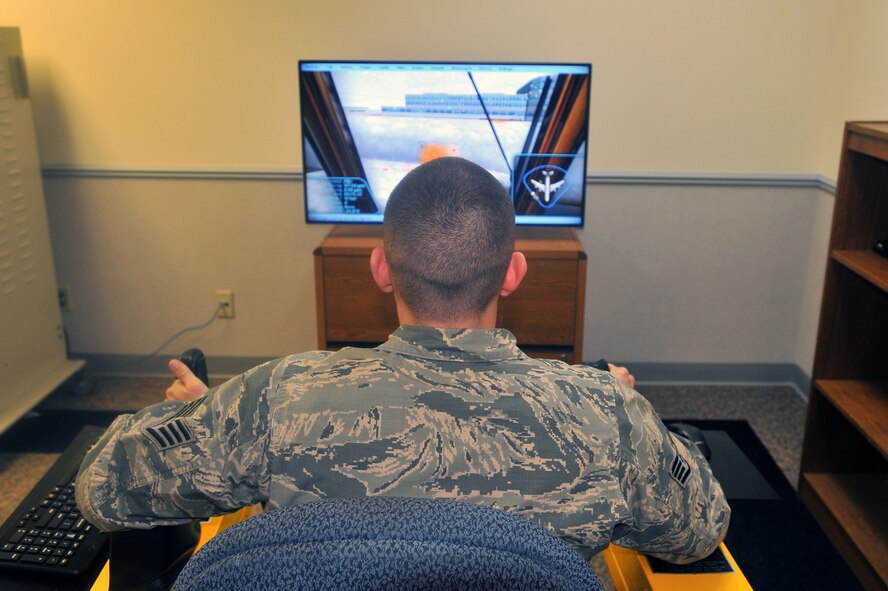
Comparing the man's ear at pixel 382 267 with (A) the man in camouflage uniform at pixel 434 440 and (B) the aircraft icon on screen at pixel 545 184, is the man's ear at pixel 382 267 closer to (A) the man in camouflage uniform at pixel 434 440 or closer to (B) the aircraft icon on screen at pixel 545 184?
(A) the man in camouflage uniform at pixel 434 440

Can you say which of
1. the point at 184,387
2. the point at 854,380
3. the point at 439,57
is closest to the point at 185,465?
the point at 184,387

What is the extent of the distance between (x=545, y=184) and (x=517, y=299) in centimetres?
39

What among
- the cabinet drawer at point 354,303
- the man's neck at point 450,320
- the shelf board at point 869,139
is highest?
the shelf board at point 869,139

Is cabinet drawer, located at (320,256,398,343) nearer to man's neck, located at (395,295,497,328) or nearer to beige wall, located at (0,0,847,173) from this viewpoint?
beige wall, located at (0,0,847,173)

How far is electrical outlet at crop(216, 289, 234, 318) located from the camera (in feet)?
10.7

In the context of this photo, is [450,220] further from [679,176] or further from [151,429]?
[679,176]

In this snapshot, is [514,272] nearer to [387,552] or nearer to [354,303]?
[387,552]

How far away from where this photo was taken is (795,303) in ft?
10.5

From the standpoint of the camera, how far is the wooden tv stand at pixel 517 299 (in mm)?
2676

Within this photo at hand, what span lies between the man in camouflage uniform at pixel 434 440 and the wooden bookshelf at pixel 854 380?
130 centimetres

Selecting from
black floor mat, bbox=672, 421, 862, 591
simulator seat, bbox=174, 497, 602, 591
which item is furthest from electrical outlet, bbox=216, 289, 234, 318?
simulator seat, bbox=174, 497, 602, 591

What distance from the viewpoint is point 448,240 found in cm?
119

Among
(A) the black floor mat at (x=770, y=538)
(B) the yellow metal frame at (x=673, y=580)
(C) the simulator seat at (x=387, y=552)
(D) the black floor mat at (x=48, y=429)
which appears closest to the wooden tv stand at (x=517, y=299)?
(A) the black floor mat at (x=770, y=538)

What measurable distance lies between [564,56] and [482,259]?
195 centimetres
